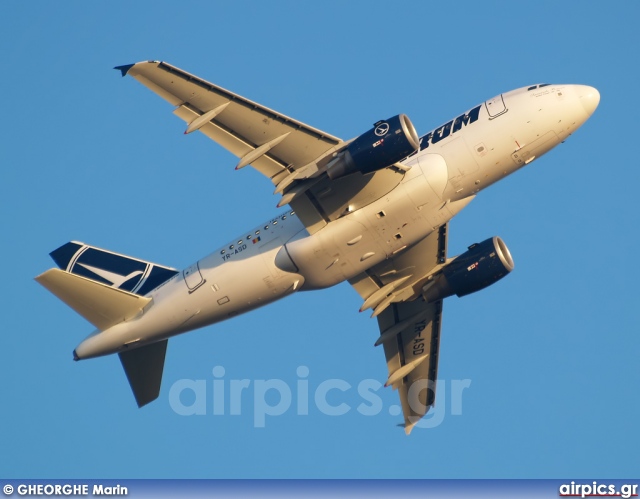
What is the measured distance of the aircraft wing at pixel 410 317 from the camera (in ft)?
196

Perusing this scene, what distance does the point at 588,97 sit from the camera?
179 feet

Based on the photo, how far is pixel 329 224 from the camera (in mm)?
54375

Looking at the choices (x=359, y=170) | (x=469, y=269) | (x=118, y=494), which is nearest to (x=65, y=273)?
(x=118, y=494)

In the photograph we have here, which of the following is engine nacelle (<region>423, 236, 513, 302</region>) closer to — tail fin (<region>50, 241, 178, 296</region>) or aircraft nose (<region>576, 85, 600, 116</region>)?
aircraft nose (<region>576, 85, 600, 116</region>)

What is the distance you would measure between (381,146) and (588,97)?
11.1 meters

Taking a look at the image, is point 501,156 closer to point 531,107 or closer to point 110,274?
point 531,107

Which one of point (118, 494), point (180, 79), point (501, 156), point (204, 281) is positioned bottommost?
point (118, 494)

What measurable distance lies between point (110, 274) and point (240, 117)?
502 inches

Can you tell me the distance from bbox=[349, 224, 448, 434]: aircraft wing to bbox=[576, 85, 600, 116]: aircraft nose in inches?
374

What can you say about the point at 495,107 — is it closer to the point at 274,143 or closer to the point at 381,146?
the point at 381,146

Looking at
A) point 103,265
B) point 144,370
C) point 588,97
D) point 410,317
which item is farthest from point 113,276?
point 588,97

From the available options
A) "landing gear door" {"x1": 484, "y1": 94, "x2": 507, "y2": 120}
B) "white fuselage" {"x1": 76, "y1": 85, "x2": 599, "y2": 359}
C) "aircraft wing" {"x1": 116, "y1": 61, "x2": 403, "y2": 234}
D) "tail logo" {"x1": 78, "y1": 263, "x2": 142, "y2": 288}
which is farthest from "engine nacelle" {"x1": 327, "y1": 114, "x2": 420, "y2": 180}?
"tail logo" {"x1": 78, "y1": 263, "x2": 142, "y2": 288}

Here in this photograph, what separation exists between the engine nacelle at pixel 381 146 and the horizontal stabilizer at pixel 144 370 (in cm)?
1564

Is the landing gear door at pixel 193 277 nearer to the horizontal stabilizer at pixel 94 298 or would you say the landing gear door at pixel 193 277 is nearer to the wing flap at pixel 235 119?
the horizontal stabilizer at pixel 94 298
